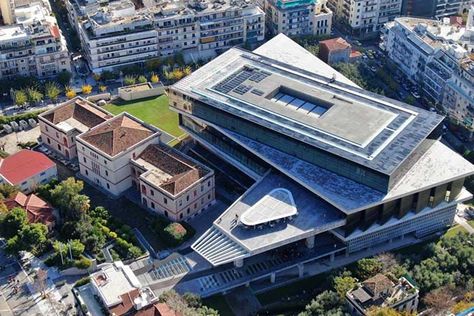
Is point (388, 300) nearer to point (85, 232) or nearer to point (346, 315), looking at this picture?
point (346, 315)

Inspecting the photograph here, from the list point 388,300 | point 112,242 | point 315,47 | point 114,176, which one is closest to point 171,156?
point 114,176

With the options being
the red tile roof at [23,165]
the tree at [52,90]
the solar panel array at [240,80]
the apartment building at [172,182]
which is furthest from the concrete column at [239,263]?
the tree at [52,90]

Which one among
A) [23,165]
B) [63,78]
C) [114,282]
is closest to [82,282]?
[114,282]

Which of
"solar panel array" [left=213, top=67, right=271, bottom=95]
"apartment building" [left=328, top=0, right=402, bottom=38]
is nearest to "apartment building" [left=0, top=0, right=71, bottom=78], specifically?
"solar panel array" [left=213, top=67, right=271, bottom=95]

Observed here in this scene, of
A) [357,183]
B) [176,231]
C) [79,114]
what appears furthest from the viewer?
[79,114]

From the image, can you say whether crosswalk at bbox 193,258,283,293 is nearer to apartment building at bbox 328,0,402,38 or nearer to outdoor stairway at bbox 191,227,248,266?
outdoor stairway at bbox 191,227,248,266

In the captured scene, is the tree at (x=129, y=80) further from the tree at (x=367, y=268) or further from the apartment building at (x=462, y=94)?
the tree at (x=367, y=268)

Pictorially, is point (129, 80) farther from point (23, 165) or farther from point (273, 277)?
point (273, 277)

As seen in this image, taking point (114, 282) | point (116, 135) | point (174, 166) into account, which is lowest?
point (114, 282)
